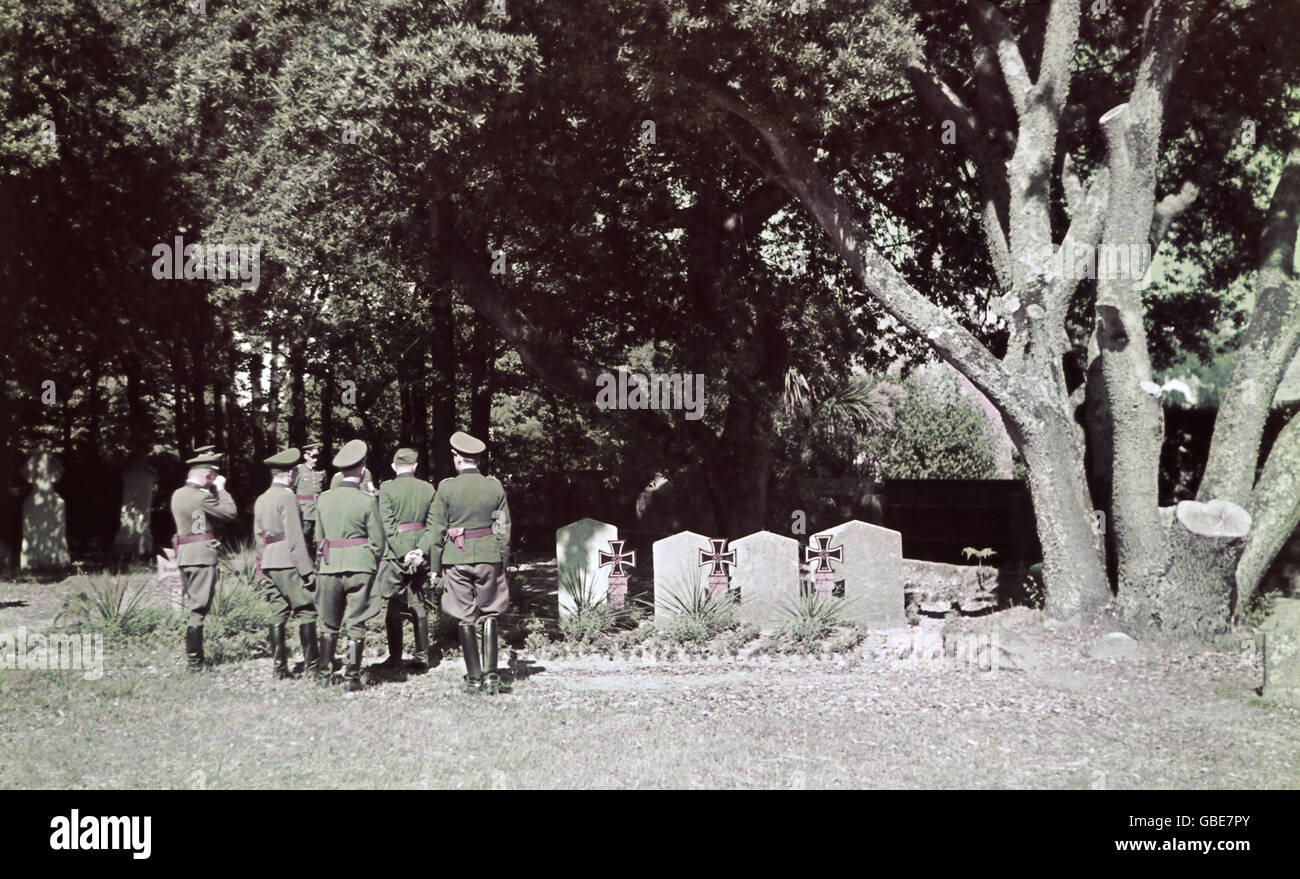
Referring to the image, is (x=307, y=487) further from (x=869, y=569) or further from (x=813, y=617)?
(x=869, y=569)

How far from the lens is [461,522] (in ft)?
30.9

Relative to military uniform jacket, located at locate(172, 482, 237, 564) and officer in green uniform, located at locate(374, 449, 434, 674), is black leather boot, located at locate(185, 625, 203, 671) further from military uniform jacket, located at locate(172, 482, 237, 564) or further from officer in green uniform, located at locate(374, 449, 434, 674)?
Answer: officer in green uniform, located at locate(374, 449, 434, 674)

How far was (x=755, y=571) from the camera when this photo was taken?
11930 mm

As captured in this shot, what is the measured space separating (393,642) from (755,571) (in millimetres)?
3764

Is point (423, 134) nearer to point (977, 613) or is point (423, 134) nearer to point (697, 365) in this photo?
point (697, 365)

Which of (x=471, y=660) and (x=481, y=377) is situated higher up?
(x=481, y=377)

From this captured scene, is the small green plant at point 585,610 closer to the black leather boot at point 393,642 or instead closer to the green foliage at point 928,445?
the black leather boot at point 393,642

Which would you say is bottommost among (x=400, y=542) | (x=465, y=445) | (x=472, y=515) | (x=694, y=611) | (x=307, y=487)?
(x=694, y=611)

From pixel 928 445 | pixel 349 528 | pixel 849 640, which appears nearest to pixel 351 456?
pixel 349 528

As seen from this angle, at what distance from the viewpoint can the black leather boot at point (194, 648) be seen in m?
10.2

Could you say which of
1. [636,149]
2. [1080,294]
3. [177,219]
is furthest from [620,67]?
[177,219]

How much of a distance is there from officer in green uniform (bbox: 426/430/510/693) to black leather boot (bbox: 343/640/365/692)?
77cm

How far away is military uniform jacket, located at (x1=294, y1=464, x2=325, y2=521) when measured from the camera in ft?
42.4

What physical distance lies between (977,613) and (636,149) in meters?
6.90
